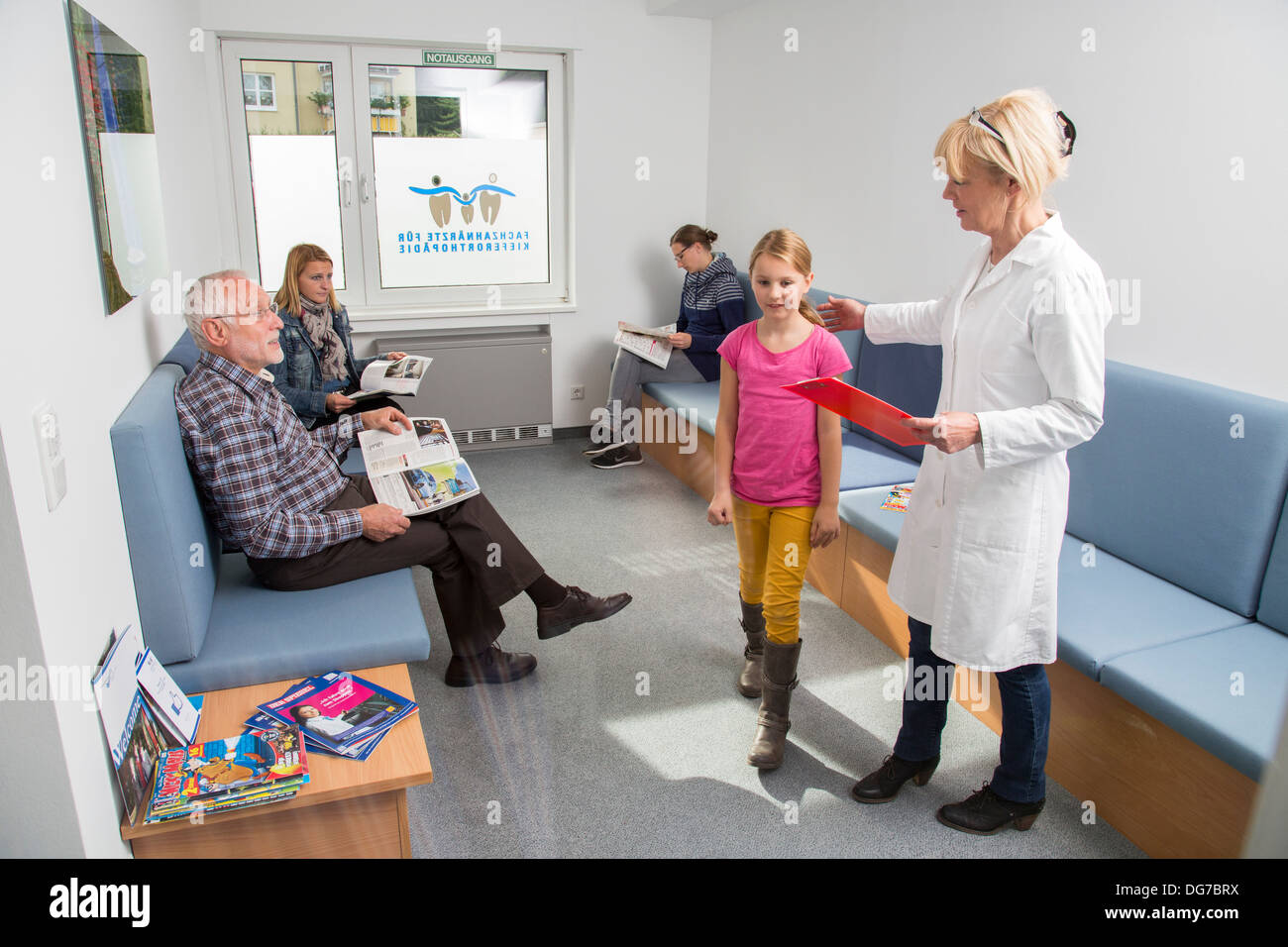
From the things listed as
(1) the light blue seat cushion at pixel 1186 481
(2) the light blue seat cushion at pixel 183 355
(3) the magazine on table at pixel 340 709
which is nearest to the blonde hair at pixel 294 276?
(2) the light blue seat cushion at pixel 183 355

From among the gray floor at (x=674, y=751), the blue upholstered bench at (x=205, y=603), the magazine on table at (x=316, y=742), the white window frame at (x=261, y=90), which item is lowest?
the gray floor at (x=674, y=751)

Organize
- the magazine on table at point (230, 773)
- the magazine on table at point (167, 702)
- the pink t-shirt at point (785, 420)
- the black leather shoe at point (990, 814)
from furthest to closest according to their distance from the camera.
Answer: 1. the pink t-shirt at point (785, 420)
2. the black leather shoe at point (990, 814)
3. the magazine on table at point (167, 702)
4. the magazine on table at point (230, 773)

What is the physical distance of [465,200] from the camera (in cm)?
562

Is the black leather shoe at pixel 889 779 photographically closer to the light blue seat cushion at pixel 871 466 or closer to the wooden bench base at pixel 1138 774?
the wooden bench base at pixel 1138 774

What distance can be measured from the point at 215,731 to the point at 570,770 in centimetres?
99

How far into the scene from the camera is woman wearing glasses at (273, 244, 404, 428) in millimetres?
3844

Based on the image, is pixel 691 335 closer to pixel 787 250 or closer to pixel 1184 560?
pixel 787 250

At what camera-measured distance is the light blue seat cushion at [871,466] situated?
3.75 metres

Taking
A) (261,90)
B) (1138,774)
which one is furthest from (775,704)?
(261,90)

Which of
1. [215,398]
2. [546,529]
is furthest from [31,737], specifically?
[546,529]

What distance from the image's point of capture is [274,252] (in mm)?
5352

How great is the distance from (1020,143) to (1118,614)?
1383 millimetres

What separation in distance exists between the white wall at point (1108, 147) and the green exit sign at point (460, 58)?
1.72 metres

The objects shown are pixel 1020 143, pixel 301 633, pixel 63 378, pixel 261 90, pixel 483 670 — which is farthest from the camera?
pixel 261 90
